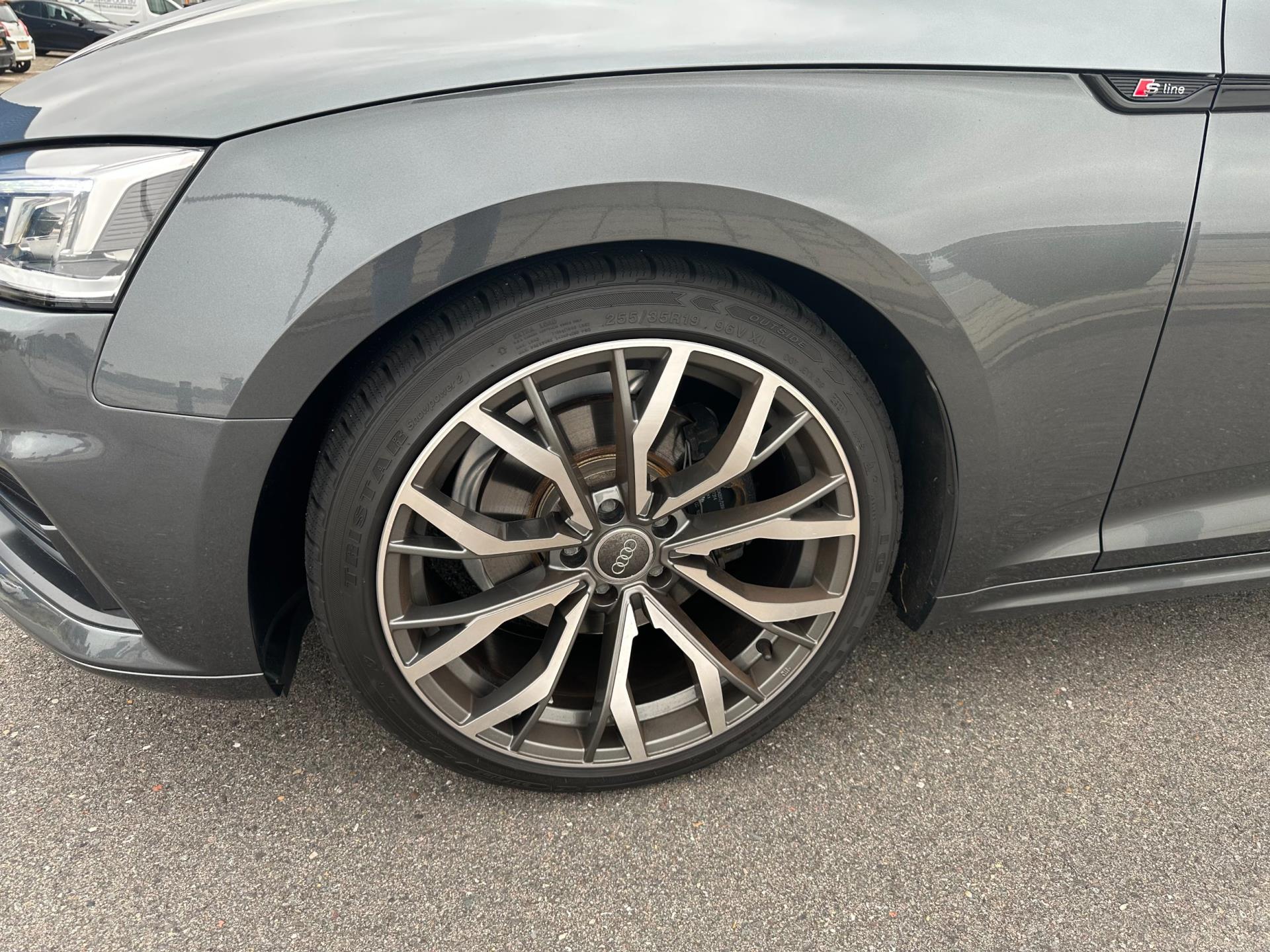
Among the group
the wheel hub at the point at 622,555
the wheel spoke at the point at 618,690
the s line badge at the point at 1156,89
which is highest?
the s line badge at the point at 1156,89

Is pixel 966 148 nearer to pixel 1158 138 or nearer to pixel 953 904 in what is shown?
pixel 1158 138

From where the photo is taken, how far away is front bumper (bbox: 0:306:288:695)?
1241 millimetres

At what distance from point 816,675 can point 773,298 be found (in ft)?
2.28

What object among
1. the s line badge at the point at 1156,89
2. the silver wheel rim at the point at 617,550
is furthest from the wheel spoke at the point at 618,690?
the s line badge at the point at 1156,89

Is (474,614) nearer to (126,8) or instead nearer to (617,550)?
(617,550)

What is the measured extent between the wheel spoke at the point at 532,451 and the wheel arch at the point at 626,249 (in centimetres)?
18

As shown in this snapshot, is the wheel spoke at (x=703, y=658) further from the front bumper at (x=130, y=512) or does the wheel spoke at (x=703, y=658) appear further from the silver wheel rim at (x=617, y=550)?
the front bumper at (x=130, y=512)

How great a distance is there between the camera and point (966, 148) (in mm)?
1314

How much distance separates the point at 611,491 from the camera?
1490mm

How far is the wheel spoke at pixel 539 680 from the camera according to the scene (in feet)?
4.99

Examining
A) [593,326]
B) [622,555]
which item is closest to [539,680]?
[622,555]

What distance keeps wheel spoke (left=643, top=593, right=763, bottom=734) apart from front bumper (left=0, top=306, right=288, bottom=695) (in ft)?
2.06

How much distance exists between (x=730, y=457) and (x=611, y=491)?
192 mm

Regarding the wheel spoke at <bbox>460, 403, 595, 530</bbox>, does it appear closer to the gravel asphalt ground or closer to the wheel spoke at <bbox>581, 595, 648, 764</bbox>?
the wheel spoke at <bbox>581, 595, 648, 764</bbox>
